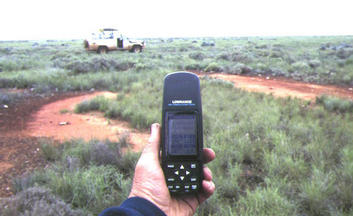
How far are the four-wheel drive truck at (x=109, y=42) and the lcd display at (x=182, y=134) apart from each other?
22297mm

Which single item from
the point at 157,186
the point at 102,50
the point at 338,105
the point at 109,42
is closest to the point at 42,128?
the point at 157,186

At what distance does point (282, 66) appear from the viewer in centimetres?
1545

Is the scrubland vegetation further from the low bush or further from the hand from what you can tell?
the hand

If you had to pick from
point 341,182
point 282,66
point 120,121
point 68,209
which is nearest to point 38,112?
point 120,121

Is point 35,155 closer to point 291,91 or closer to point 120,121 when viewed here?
point 120,121

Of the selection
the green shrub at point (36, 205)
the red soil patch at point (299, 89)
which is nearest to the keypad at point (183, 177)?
the green shrub at point (36, 205)

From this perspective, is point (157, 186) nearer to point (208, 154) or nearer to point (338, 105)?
point (208, 154)

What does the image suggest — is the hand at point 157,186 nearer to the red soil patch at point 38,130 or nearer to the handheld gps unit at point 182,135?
the handheld gps unit at point 182,135

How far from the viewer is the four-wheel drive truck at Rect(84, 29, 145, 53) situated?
74.0ft

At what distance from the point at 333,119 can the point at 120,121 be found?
4.91 metres

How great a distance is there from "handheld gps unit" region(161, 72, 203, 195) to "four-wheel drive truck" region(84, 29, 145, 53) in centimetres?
2221

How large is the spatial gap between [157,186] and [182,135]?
1.22 ft

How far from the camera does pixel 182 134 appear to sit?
5.79 feet

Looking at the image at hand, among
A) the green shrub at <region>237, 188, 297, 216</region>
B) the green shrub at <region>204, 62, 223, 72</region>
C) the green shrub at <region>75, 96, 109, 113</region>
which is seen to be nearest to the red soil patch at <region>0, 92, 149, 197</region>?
the green shrub at <region>75, 96, 109, 113</region>
